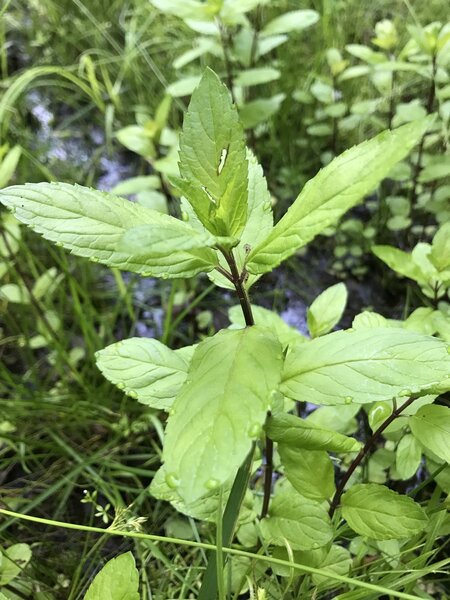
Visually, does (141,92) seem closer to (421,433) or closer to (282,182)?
(282,182)

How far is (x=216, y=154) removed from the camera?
618 mm

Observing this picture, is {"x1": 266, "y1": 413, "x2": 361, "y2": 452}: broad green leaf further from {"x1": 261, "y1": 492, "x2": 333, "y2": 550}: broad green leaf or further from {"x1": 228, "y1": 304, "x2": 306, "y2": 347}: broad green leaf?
{"x1": 228, "y1": 304, "x2": 306, "y2": 347}: broad green leaf

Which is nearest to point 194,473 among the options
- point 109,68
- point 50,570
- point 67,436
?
point 50,570

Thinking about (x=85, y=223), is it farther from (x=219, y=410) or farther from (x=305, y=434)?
(x=305, y=434)

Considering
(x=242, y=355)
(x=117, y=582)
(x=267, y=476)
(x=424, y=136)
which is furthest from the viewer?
(x=424, y=136)

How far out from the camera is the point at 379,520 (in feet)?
2.35

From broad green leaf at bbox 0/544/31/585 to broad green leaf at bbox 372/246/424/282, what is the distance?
864 millimetres

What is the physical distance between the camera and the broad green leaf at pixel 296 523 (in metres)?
0.75

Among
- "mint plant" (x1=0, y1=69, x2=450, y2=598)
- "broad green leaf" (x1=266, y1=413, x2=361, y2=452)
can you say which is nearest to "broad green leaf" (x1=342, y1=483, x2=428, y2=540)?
"mint plant" (x1=0, y1=69, x2=450, y2=598)

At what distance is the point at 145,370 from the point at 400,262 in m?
0.60

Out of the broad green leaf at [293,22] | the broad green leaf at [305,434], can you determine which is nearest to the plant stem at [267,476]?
the broad green leaf at [305,434]

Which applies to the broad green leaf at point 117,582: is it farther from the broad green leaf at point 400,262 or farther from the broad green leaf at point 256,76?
the broad green leaf at point 256,76

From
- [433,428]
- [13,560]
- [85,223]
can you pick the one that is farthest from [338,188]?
[13,560]

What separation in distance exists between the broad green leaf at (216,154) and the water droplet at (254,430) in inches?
9.3
